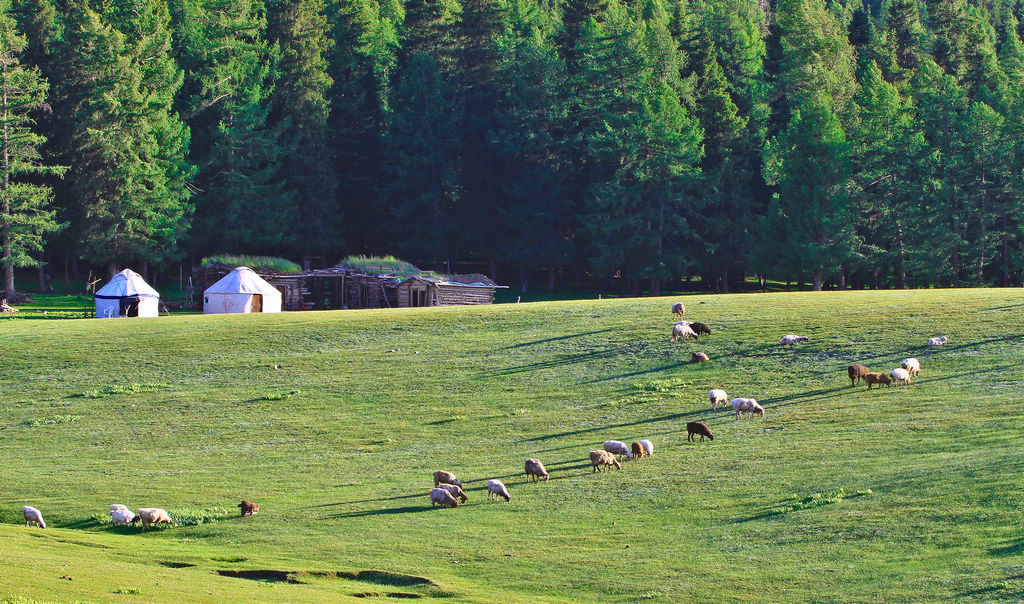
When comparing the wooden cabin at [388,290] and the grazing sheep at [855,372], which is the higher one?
the wooden cabin at [388,290]

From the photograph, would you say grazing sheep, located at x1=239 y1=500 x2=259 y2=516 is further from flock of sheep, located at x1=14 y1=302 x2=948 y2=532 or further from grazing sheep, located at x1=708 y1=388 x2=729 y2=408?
grazing sheep, located at x1=708 y1=388 x2=729 y2=408

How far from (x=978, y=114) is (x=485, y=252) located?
43.2 meters

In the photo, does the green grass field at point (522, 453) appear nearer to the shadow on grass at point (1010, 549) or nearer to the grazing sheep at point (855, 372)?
the shadow on grass at point (1010, 549)

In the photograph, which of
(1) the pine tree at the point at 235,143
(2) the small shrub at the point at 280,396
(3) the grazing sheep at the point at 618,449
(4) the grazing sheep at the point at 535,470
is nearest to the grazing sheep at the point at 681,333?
(3) the grazing sheep at the point at 618,449

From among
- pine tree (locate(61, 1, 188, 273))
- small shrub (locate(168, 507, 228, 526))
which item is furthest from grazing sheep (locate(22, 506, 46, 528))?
pine tree (locate(61, 1, 188, 273))

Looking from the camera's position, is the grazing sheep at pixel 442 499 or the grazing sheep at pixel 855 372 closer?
the grazing sheep at pixel 442 499

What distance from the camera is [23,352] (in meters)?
52.8

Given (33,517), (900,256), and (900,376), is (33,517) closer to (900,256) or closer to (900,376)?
(900,376)

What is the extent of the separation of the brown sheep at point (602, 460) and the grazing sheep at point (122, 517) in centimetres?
1268

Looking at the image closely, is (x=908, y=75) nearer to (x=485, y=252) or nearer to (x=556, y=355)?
(x=485, y=252)

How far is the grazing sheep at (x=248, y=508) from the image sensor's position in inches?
1163

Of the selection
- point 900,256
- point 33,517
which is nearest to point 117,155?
point 900,256

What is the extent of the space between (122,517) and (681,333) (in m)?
26.7

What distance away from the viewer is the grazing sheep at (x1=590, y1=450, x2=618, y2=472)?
32.6 m
